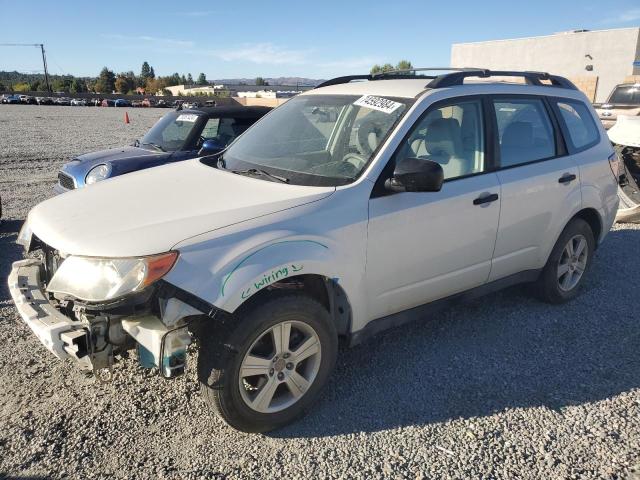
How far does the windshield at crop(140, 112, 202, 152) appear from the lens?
25.0 feet

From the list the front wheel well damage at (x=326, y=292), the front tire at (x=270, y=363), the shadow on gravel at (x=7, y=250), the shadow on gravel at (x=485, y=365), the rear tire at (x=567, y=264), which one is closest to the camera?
the front tire at (x=270, y=363)

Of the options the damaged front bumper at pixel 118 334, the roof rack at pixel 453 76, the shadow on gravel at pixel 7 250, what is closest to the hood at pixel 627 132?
the roof rack at pixel 453 76

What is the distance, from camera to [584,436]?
3.03 metres

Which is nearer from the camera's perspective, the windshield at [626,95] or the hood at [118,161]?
the hood at [118,161]

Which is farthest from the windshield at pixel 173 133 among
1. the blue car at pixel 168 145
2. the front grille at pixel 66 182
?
the front grille at pixel 66 182

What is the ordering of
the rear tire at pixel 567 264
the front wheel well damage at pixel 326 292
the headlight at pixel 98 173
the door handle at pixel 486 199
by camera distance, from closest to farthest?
1. the front wheel well damage at pixel 326 292
2. the door handle at pixel 486 199
3. the rear tire at pixel 567 264
4. the headlight at pixel 98 173

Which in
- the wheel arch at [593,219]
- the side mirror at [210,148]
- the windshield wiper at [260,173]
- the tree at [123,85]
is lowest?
the wheel arch at [593,219]

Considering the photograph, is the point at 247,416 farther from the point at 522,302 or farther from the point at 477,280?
the point at 522,302

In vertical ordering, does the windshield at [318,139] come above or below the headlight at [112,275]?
above

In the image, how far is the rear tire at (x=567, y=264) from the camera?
4547 mm

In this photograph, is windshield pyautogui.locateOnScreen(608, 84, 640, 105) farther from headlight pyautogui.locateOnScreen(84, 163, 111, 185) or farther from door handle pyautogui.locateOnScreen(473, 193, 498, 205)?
headlight pyautogui.locateOnScreen(84, 163, 111, 185)

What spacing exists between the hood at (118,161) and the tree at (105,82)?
11282 centimetres

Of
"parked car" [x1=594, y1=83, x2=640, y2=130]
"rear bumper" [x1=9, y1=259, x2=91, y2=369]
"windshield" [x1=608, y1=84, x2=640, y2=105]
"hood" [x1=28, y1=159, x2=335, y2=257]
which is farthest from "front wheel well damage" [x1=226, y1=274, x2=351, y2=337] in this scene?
"windshield" [x1=608, y1=84, x2=640, y2=105]

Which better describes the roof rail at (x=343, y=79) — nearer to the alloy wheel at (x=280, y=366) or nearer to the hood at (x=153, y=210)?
the hood at (x=153, y=210)
